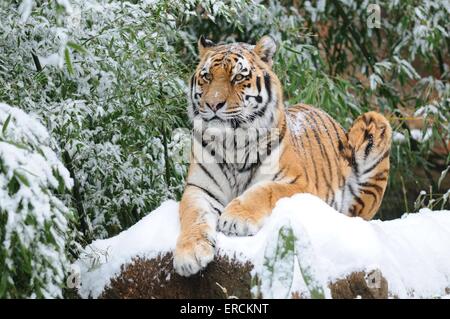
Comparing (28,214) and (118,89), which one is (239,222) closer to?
(28,214)

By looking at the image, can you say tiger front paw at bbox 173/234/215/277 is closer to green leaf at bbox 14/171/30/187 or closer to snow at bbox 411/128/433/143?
green leaf at bbox 14/171/30/187

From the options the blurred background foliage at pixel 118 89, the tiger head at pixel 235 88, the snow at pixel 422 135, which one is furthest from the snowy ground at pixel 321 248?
the snow at pixel 422 135

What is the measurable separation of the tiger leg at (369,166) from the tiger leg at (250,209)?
1004 millimetres

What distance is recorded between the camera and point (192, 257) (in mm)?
3760

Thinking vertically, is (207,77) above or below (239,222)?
above

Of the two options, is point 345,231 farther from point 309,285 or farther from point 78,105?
point 78,105

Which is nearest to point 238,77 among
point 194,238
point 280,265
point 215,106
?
point 215,106

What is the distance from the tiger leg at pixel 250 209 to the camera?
3932 mm

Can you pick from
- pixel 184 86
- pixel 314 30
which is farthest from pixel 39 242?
pixel 314 30

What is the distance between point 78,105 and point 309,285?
1.73 meters

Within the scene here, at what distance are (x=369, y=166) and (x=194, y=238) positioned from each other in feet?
5.41

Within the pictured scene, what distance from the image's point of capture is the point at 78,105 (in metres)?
4.62

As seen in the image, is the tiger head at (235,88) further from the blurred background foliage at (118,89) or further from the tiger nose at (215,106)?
the blurred background foliage at (118,89)
